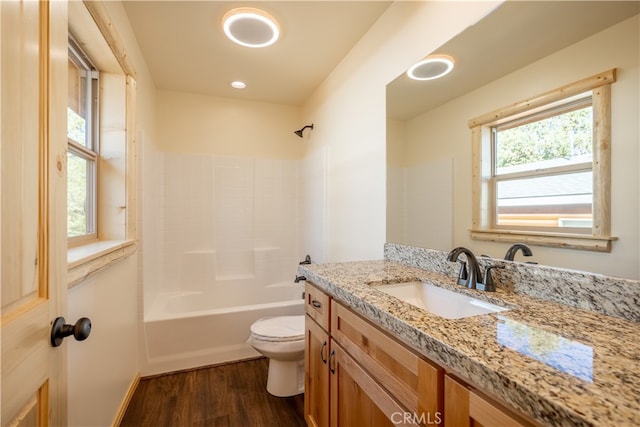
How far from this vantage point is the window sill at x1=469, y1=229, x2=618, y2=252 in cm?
84

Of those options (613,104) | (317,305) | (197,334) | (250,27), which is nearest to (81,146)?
(250,27)

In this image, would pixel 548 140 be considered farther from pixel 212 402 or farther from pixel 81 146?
pixel 212 402

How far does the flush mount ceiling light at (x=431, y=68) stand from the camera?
4.39 ft

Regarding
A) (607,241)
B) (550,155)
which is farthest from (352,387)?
(550,155)

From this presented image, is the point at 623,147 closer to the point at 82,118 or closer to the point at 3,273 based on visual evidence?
the point at 3,273

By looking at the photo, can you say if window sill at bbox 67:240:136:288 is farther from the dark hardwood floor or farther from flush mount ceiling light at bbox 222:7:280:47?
flush mount ceiling light at bbox 222:7:280:47

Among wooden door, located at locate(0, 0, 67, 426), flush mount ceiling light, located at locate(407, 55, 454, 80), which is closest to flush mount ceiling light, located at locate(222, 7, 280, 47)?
flush mount ceiling light, located at locate(407, 55, 454, 80)

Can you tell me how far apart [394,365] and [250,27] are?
204cm

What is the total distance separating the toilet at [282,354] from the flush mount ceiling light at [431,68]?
174 centimetres

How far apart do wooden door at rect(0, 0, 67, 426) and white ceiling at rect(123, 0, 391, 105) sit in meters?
1.26

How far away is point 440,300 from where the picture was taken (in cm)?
116

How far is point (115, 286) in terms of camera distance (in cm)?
156

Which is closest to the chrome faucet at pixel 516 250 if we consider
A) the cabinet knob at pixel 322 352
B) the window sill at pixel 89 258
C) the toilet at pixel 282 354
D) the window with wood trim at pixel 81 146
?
the cabinet knob at pixel 322 352

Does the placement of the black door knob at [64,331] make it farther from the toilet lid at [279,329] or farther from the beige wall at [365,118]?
the beige wall at [365,118]
